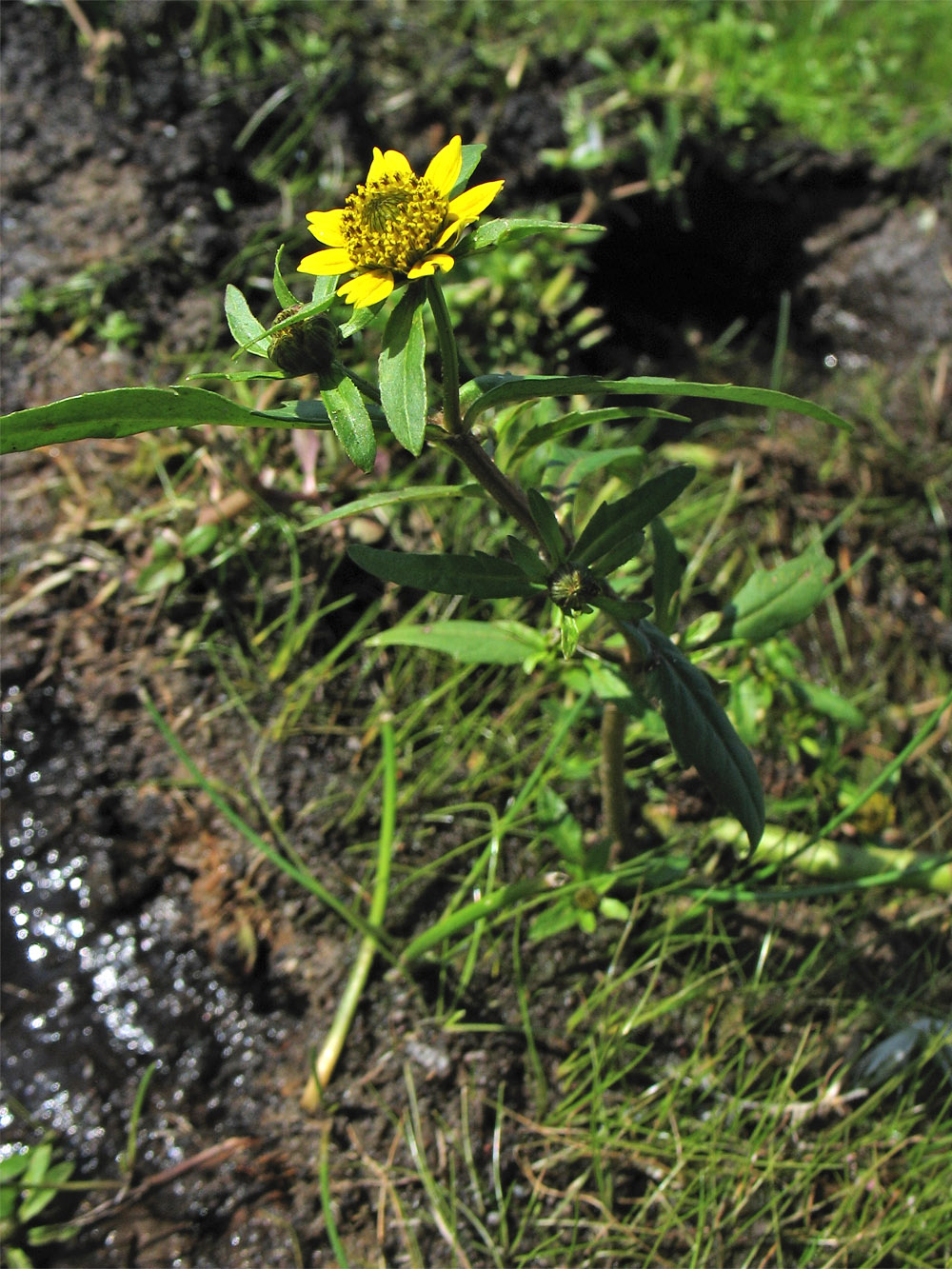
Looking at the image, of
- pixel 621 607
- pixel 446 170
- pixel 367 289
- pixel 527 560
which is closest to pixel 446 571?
pixel 527 560

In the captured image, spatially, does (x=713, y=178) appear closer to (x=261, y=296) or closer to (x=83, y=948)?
(x=261, y=296)

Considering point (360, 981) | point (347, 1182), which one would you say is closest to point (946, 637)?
point (360, 981)

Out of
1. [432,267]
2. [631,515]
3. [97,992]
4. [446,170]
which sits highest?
[446,170]

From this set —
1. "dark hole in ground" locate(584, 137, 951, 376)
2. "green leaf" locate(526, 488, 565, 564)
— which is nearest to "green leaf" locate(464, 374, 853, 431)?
"green leaf" locate(526, 488, 565, 564)

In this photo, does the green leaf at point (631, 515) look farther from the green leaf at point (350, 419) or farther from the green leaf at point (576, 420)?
the green leaf at point (350, 419)

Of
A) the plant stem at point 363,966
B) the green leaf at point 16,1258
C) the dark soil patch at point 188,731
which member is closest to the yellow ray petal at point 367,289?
the plant stem at point 363,966

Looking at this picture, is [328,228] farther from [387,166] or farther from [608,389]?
[608,389]
